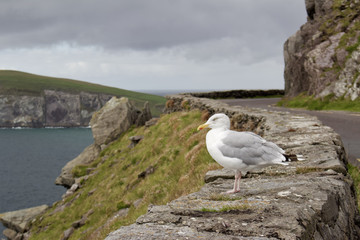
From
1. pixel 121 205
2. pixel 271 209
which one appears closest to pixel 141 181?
pixel 121 205

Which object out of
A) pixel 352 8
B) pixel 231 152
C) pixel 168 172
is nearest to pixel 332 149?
pixel 231 152

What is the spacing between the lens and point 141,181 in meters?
18.4

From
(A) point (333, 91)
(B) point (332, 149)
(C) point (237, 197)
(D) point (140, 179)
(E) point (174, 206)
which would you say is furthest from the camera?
(A) point (333, 91)

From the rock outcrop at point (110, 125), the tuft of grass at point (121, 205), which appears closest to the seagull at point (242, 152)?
the tuft of grass at point (121, 205)

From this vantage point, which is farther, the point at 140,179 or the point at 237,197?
the point at 140,179

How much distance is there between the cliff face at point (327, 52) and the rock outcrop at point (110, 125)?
1903cm

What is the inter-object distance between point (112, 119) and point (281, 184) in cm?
3776

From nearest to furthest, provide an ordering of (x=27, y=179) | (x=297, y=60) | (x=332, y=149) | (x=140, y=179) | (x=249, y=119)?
1. (x=332, y=149)
2. (x=249, y=119)
3. (x=140, y=179)
4. (x=297, y=60)
5. (x=27, y=179)

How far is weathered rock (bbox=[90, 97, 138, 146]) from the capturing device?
41.4 m

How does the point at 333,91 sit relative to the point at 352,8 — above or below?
below

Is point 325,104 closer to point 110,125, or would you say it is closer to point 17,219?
point 110,125

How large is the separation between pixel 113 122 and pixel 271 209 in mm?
38636

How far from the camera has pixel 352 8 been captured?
36.0 meters

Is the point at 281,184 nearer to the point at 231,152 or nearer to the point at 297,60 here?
the point at 231,152
